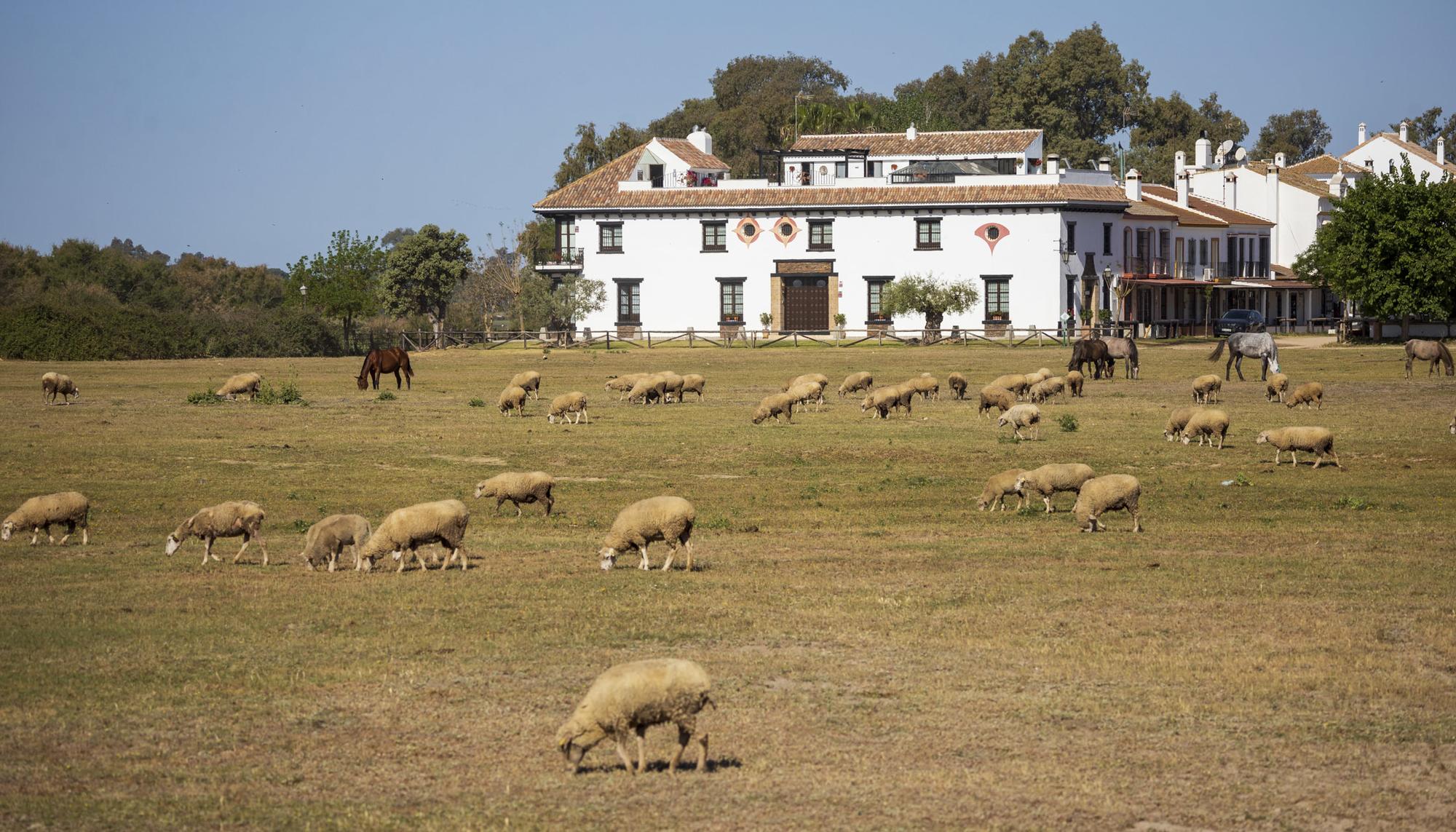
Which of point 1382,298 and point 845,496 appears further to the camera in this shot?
point 1382,298

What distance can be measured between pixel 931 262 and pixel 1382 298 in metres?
21.4

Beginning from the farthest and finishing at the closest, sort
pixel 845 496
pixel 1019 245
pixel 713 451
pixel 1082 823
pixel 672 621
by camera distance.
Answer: pixel 1019 245 < pixel 713 451 < pixel 845 496 < pixel 672 621 < pixel 1082 823

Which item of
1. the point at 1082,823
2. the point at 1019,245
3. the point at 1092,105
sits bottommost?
the point at 1082,823

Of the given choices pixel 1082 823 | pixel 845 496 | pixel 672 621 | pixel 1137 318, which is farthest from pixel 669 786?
pixel 1137 318

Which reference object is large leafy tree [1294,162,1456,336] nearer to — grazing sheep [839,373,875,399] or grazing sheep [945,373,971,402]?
grazing sheep [945,373,971,402]

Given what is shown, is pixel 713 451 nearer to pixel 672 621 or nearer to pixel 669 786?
pixel 672 621

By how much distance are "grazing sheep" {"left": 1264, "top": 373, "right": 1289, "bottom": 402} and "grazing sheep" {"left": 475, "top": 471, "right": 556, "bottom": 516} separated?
23273 mm

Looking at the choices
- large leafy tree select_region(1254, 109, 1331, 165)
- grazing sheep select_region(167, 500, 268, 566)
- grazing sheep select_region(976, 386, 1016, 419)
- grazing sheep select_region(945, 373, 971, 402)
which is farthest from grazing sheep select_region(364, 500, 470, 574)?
large leafy tree select_region(1254, 109, 1331, 165)

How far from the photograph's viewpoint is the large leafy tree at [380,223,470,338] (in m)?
99.2

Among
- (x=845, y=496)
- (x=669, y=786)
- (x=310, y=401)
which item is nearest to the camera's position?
(x=669, y=786)

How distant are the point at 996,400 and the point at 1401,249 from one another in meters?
44.5

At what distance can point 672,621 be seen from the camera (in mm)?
15789

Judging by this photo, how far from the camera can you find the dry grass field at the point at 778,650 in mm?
10828

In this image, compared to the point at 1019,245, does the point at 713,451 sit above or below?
below
